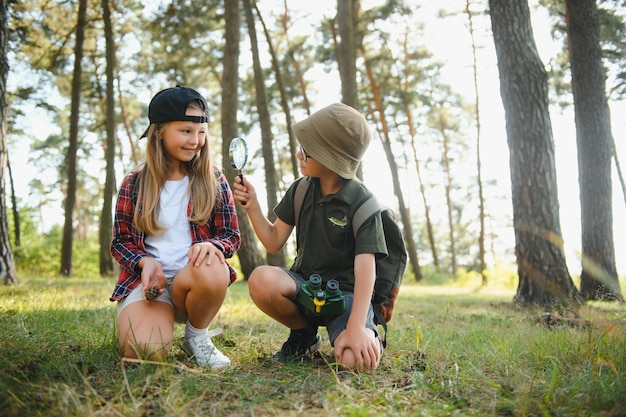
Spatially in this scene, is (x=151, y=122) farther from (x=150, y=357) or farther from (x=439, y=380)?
(x=439, y=380)

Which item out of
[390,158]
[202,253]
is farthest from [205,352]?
[390,158]

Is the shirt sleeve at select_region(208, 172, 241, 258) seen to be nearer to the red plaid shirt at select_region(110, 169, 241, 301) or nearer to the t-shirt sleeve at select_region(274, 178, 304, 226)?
the red plaid shirt at select_region(110, 169, 241, 301)

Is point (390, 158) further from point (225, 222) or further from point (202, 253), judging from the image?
point (202, 253)

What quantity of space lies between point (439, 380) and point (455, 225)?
3608 cm

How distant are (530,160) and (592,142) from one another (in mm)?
2561

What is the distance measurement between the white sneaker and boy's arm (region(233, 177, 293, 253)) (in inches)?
24.8

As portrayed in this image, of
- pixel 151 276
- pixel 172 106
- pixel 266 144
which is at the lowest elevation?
pixel 151 276

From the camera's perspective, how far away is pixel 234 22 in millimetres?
9305

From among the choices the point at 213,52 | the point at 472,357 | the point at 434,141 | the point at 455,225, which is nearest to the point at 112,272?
the point at 213,52

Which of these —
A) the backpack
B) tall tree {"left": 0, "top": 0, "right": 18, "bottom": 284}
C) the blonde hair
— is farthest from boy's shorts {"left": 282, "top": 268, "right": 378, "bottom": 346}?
tall tree {"left": 0, "top": 0, "right": 18, "bottom": 284}

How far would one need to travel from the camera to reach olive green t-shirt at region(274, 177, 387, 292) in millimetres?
2844

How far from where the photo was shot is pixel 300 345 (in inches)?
118

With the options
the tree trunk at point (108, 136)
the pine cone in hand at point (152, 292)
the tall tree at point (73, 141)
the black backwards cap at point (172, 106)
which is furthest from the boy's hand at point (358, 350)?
the tall tree at point (73, 141)

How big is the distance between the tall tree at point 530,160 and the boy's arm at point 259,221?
4.22 metres
